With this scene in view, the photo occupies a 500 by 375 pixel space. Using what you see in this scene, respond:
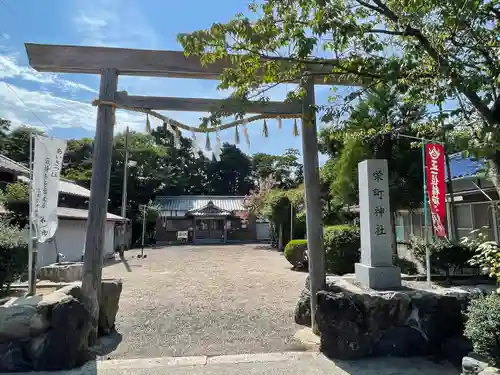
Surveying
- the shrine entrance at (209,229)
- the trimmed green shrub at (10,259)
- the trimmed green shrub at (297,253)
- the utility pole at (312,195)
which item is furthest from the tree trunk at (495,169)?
the shrine entrance at (209,229)

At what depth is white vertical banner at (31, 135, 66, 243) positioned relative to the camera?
5059mm

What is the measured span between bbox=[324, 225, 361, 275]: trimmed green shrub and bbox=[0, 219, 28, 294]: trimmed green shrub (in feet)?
25.5

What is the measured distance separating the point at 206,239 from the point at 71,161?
1393 cm

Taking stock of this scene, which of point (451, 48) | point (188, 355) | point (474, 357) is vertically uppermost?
point (451, 48)

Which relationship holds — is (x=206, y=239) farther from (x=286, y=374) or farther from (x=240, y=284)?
(x=286, y=374)

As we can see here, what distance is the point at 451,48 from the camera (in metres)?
4.04

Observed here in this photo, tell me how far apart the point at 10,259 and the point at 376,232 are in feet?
17.9

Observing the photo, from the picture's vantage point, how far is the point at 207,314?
21.9 ft

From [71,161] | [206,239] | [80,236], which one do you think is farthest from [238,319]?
[71,161]

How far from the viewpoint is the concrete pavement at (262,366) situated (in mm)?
3963

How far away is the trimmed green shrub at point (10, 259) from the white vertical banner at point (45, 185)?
485 millimetres

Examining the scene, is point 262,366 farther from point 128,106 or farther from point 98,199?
point 128,106

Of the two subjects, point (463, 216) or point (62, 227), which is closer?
point (463, 216)

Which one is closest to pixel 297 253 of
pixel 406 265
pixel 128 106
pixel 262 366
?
pixel 406 265
